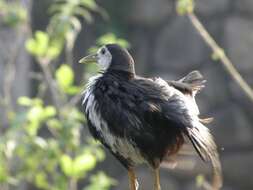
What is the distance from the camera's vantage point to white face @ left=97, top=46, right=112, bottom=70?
267 cm

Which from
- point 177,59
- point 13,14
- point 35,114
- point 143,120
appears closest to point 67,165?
point 35,114

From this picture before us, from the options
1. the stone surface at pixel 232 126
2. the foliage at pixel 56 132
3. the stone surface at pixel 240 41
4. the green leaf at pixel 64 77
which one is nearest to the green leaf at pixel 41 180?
the foliage at pixel 56 132

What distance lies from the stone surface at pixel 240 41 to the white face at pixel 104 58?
3.51 m

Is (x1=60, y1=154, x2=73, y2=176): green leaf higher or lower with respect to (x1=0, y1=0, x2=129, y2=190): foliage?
lower

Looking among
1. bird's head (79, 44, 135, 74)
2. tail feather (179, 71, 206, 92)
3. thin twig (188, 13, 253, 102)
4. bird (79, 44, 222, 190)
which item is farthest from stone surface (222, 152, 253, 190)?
bird (79, 44, 222, 190)

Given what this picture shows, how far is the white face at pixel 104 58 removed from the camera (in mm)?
2672

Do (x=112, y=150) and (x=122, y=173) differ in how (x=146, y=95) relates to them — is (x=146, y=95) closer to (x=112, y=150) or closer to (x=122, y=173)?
(x=112, y=150)

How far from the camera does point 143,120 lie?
240 centimetres

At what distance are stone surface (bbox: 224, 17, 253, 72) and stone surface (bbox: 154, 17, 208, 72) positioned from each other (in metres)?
0.22

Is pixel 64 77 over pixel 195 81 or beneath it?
over

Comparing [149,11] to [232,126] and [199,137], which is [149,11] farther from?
[199,137]

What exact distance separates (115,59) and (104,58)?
9 centimetres

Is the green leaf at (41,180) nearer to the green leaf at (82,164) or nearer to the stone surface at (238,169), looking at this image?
the green leaf at (82,164)

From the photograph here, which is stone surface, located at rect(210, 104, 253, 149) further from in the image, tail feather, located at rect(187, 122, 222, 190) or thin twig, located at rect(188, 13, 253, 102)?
tail feather, located at rect(187, 122, 222, 190)
